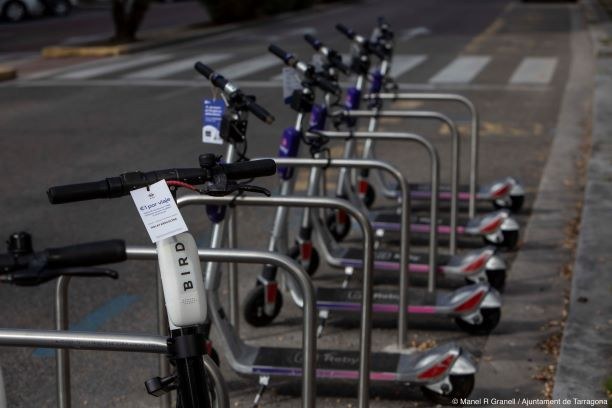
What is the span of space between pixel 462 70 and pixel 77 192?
610 inches

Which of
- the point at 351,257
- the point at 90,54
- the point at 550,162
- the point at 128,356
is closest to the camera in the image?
the point at 128,356

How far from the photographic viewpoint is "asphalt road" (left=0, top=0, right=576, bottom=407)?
5.30m

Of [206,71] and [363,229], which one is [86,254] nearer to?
[363,229]

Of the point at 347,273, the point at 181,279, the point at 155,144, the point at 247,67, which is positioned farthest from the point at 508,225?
the point at 247,67

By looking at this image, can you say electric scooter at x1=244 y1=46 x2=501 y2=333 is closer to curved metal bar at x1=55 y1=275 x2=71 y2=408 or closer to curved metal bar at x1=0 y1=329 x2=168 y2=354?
curved metal bar at x1=55 y1=275 x2=71 y2=408

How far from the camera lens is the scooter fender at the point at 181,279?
2.75m

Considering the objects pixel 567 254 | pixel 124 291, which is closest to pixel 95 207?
pixel 124 291

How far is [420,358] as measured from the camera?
4812 millimetres

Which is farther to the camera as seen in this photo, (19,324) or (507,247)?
(507,247)

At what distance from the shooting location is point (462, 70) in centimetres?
1777

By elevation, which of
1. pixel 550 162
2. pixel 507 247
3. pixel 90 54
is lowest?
pixel 90 54

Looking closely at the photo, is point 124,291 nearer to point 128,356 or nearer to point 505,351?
point 128,356

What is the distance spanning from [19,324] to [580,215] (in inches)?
164

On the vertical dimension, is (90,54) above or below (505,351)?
below
